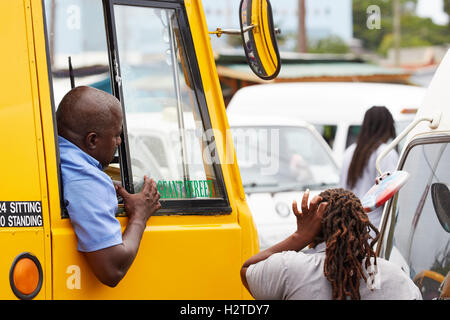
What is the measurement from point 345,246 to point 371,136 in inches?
166

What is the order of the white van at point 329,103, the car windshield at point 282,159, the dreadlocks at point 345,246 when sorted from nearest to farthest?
the dreadlocks at point 345,246 < the car windshield at point 282,159 < the white van at point 329,103

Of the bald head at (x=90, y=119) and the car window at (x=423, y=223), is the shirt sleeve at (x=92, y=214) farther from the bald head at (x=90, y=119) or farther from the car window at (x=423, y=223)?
the car window at (x=423, y=223)

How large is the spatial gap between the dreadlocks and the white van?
816 centimetres

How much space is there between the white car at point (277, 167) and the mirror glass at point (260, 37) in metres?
4.28

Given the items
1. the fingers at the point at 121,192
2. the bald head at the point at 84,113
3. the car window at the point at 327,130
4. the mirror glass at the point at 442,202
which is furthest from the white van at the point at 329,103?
the bald head at the point at 84,113

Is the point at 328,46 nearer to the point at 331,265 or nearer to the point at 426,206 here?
the point at 426,206

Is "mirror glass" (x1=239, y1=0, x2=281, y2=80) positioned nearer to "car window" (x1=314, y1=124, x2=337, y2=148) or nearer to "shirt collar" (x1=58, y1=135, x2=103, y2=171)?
"shirt collar" (x1=58, y1=135, x2=103, y2=171)

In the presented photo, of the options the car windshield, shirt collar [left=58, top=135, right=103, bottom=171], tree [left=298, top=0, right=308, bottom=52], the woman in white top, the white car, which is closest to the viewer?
shirt collar [left=58, top=135, right=103, bottom=171]

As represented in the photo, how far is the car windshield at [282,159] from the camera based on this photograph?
8164mm

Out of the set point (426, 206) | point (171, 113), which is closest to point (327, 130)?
point (426, 206)

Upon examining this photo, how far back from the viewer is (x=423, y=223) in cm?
379

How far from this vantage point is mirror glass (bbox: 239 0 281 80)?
3070mm

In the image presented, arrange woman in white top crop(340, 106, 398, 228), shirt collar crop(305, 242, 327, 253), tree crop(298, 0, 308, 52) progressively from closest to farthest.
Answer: shirt collar crop(305, 242, 327, 253) < woman in white top crop(340, 106, 398, 228) < tree crop(298, 0, 308, 52)

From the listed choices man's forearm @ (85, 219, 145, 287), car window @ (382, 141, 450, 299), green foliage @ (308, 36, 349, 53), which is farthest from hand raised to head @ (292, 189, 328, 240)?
green foliage @ (308, 36, 349, 53)
